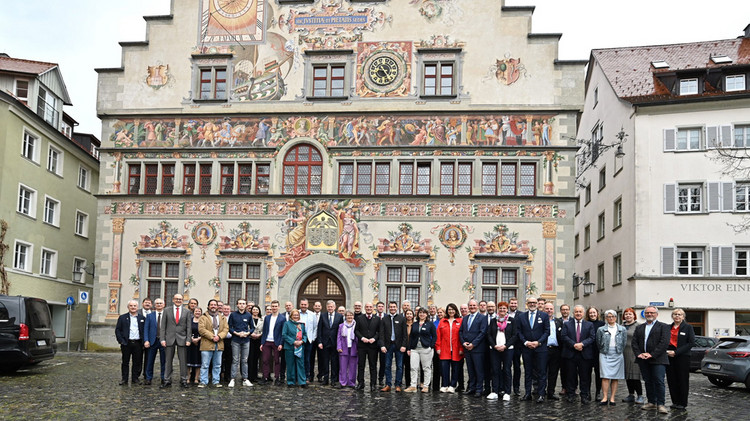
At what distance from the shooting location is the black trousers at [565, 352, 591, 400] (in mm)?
13773

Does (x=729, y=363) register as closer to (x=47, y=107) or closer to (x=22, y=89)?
(x=22, y=89)

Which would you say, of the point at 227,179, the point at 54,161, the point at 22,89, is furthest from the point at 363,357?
the point at 22,89

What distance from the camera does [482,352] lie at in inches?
568

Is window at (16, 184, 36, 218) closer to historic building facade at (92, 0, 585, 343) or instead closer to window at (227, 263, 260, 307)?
historic building facade at (92, 0, 585, 343)

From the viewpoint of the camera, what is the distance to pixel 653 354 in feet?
42.1

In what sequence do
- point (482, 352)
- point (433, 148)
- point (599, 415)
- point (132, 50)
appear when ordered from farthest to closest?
point (132, 50)
point (433, 148)
point (482, 352)
point (599, 415)

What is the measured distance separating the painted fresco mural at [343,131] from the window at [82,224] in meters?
8.14

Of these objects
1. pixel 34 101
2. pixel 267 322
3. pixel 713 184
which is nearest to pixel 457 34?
pixel 713 184

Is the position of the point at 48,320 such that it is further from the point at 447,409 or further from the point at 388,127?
the point at 388,127

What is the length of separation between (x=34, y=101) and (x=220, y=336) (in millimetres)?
20286

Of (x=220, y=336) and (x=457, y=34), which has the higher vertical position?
(x=457, y=34)

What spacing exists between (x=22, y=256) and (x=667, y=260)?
2353 centimetres

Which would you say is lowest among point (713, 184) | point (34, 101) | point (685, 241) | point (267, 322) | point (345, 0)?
point (267, 322)

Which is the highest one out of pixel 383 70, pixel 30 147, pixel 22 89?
pixel 22 89
